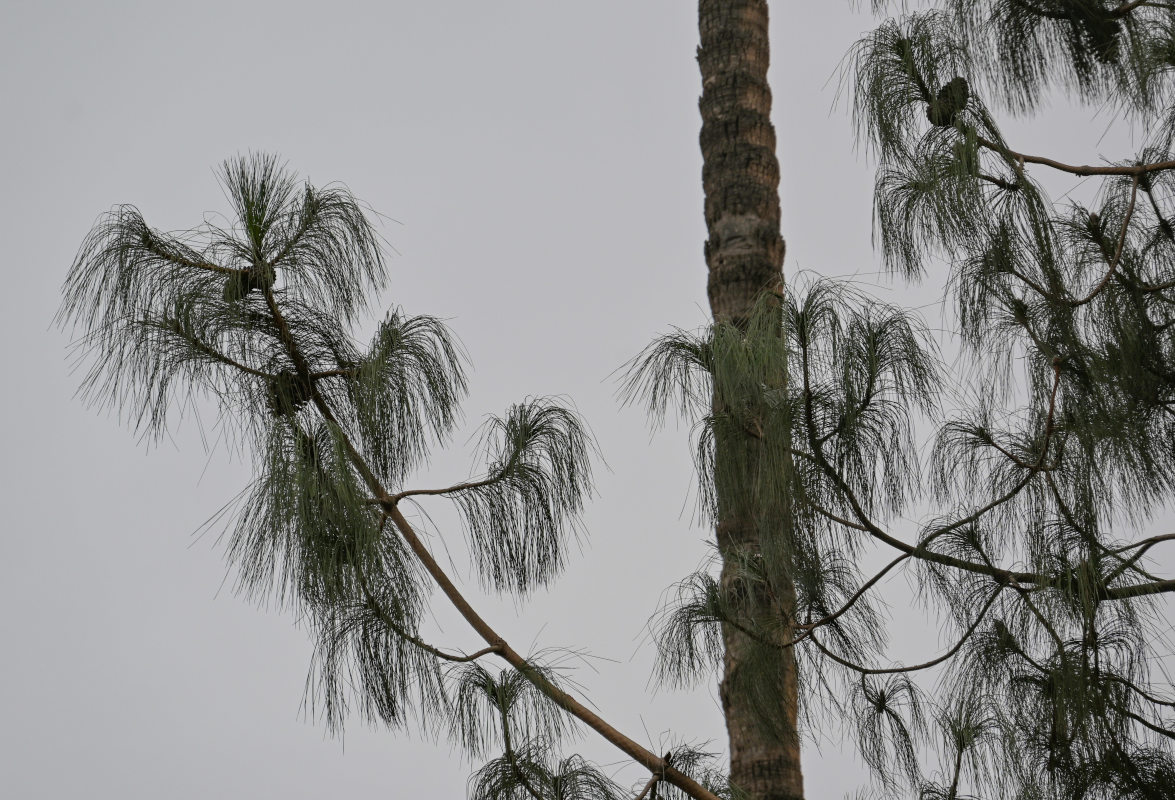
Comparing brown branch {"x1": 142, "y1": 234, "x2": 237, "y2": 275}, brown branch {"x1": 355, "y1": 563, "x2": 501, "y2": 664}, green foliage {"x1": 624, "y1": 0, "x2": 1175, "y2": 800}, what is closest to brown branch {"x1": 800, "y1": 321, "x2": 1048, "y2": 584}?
green foliage {"x1": 624, "y1": 0, "x2": 1175, "y2": 800}

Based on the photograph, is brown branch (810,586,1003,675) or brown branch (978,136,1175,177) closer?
brown branch (978,136,1175,177)

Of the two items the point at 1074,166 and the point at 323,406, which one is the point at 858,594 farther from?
the point at 323,406

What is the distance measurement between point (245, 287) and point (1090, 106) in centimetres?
184

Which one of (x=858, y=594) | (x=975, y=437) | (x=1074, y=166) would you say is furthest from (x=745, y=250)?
(x=858, y=594)

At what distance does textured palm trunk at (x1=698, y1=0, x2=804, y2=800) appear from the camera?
2398mm

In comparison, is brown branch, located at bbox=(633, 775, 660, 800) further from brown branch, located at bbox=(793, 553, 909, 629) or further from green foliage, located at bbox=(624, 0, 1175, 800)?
brown branch, located at bbox=(793, 553, 909, 629)

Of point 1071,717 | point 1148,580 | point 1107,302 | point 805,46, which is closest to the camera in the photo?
point 1071,717

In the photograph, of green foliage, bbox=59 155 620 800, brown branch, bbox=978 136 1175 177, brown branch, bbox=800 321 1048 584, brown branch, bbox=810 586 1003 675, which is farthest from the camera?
brown branch, bbox=810 586 1003 675

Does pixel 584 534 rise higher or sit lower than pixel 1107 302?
lower

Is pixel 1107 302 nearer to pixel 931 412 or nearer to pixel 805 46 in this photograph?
pixel 931 412

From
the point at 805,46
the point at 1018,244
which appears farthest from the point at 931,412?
the point at 805,46

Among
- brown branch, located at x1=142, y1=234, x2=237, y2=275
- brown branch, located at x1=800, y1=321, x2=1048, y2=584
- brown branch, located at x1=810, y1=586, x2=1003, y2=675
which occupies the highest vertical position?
brown branch, located at x1=142, y1=234, x2=237, y2=275

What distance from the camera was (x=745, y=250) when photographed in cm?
284

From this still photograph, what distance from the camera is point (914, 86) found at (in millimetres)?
2420
